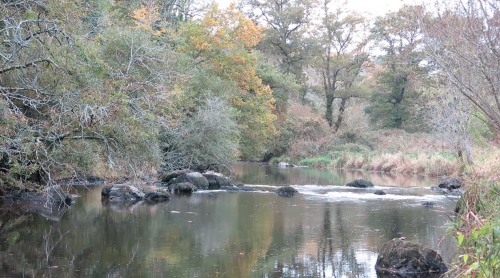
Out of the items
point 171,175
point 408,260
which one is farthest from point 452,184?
point 408,260

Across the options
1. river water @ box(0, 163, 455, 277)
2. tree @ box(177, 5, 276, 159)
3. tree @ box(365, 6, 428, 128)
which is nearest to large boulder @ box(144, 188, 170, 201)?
river water @ box(0, 163, 455, 277)

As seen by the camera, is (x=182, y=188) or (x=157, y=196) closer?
(x=157, y=196)

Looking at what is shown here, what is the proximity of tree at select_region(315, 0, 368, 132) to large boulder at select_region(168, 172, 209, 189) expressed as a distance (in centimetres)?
2713

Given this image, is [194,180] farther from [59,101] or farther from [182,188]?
[59,101]

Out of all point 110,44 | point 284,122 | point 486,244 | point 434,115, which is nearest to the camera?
point 486,244

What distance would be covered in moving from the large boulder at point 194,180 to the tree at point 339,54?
1068 inches

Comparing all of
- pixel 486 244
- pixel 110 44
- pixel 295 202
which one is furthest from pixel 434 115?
pixel 486 244

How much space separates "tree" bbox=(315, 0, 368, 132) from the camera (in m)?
49.0

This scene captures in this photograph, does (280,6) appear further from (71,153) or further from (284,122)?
(71,153)

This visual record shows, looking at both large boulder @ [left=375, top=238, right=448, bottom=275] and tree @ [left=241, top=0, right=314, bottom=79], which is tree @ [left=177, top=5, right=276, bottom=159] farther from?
large boulder @ [left=375, top=238, right=448, bottom=275]

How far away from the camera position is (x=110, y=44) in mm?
24234

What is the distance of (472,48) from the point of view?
8.73 meters

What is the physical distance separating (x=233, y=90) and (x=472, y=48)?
25208 millimetres

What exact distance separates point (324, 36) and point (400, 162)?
18.8m
